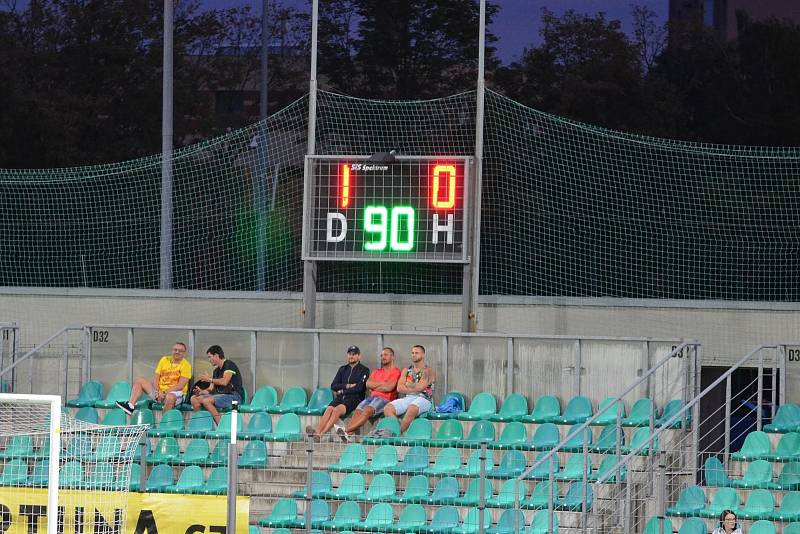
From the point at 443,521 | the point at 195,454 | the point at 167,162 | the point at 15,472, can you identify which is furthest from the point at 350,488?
the point at 167,162

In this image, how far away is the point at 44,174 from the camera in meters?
17.1

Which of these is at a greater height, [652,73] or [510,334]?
[652,73]

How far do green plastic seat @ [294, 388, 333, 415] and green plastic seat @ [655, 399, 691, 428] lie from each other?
3513 millimetres

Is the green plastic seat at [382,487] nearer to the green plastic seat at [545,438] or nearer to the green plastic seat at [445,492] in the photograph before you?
the green plastic seat at [445,492]

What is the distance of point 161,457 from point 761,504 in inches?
222

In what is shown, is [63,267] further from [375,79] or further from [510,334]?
[510,334]

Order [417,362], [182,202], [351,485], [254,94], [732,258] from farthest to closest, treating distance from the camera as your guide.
→ 1. [254,94]
2. [182,202]
3. [732,258]
4. [417,362]
5. [351,485]

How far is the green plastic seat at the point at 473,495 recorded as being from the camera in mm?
12148

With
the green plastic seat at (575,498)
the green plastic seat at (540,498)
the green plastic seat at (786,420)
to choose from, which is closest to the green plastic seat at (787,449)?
the green plastic seat at (786,420)

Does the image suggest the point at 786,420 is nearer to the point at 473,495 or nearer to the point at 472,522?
the point at 473,495

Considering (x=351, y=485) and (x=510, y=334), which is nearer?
(x=351, y=485)

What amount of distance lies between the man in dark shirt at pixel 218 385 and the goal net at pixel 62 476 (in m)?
1.13

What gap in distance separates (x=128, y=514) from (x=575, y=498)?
383cm

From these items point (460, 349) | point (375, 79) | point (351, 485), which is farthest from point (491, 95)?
point (351, 485)
